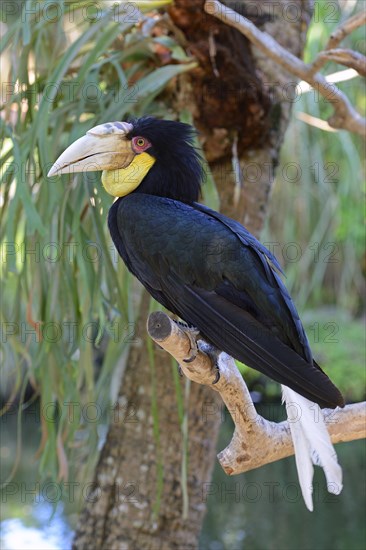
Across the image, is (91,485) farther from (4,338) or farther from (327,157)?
(327,157)

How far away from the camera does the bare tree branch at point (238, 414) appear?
1529 millimetres

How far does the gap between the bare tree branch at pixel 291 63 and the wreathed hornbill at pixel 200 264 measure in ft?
1.10

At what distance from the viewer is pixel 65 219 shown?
2.19m

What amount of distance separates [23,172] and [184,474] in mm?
880

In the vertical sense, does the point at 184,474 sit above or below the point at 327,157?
below

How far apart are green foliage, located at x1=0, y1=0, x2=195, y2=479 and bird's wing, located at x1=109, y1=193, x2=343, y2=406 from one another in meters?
0.39

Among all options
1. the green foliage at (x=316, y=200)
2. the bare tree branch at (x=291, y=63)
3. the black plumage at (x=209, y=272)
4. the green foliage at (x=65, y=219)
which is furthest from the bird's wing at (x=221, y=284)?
the green foliage at (x=316, y=200)

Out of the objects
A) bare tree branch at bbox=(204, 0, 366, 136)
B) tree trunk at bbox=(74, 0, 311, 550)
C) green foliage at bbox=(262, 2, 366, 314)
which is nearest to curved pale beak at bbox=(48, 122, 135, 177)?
bare tree branch at bbox=(204, 0, 366, 136)

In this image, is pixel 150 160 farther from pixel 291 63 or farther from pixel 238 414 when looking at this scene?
pixel 238 414

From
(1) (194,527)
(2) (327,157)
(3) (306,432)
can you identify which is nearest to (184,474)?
(1) (194,527)

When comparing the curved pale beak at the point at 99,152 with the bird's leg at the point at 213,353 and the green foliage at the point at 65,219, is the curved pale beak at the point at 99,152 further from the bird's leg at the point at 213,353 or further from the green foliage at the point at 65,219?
the bird's leg at the point at 213,353

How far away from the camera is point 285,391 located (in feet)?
5.29

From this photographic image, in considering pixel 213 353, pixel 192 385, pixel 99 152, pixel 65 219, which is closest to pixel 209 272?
pixel 213 353

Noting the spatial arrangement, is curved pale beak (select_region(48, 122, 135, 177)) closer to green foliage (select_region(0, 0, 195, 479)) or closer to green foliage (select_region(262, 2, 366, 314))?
green foliage (select_region(0, 0, 195, 479))
